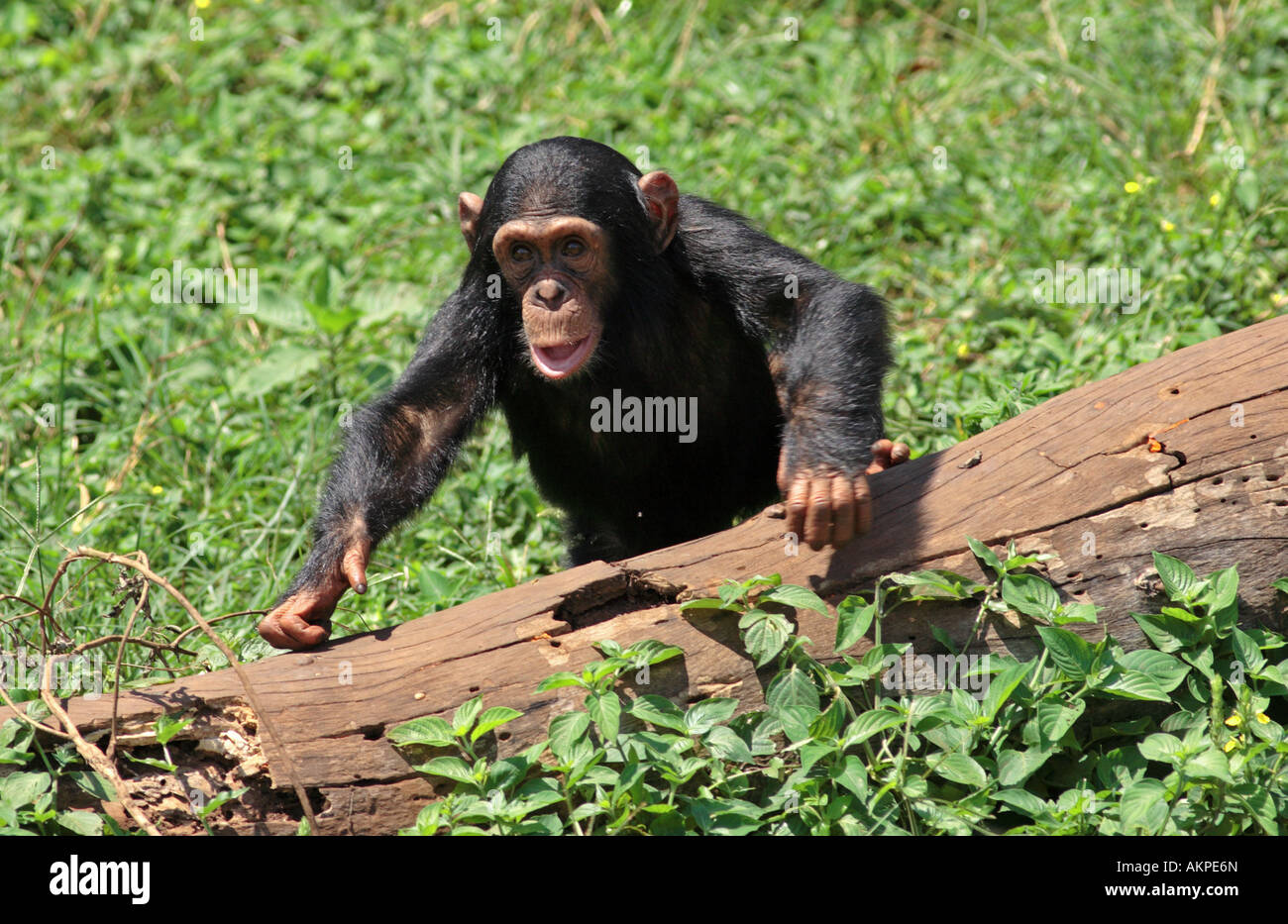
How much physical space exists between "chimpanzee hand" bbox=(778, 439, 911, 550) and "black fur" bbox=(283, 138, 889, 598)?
0.53 m

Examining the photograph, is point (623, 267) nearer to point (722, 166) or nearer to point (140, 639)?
point (140, 639)

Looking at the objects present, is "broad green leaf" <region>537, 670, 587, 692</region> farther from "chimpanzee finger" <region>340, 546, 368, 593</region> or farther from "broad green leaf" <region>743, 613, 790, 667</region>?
"chimpanzee finger" <region>340, 546, 368, 593</region>

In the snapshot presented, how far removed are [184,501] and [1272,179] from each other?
5.96 m

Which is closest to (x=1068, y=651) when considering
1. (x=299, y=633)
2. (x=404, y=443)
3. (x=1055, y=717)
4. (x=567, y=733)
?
(x=1055, y=717)

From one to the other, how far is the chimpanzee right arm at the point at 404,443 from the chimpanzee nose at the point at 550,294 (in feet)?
1.55

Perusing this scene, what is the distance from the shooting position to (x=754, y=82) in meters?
8.98

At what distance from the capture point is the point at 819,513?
408 centimetres

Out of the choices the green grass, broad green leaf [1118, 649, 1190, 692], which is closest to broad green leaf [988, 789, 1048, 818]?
broad green leaf [1118, 649, 1190, 692]

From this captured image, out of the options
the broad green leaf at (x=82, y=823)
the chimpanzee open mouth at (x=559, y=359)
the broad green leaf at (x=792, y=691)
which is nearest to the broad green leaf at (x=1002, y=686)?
the broad green leaf at (x=792, y=691)

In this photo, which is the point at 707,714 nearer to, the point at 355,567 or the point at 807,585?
the point at 807,585

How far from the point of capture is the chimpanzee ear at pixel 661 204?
5.12 metres

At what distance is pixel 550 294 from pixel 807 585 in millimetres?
1502
